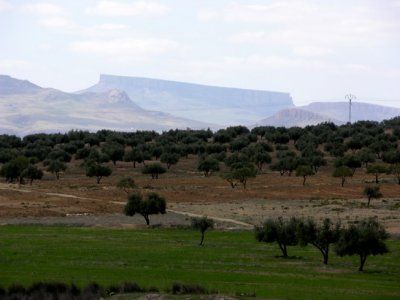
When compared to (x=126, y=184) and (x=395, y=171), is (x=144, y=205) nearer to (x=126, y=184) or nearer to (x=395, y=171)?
(x=126, y=184)

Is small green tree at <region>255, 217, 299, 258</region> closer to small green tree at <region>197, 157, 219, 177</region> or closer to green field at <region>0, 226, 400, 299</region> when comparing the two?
green field at <region>0, 226, 400, 299</region>

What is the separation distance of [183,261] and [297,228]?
8910 mm

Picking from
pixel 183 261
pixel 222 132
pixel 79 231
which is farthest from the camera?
pixel 222 132

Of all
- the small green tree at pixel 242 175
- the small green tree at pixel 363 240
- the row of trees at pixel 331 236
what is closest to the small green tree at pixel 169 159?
the small green tree at pixel 242 175

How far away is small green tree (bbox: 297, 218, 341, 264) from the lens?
5550 cm

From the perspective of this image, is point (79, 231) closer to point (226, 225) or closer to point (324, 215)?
point (226, 225)

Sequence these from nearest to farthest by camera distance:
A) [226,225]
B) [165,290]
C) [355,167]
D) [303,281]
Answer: [165,290]
[303,281]
[226,225]
[355,167]

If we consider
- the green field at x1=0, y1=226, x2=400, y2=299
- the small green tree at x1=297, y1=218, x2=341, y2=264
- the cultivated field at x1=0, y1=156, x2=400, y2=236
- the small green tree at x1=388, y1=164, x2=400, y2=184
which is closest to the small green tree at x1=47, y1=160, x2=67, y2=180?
the cultivated field at x1=0, y1=156, x2=400, y2=236

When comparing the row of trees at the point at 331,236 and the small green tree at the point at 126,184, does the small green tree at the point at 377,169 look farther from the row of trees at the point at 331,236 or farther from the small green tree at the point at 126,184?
the row of trees at the point at 331,236

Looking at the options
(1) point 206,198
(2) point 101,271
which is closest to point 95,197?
(1) point 206,198

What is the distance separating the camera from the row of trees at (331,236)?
53.0 metres

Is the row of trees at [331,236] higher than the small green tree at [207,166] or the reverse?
the reverse

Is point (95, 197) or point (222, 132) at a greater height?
point (222, 132)

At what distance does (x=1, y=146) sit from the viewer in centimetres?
16788
